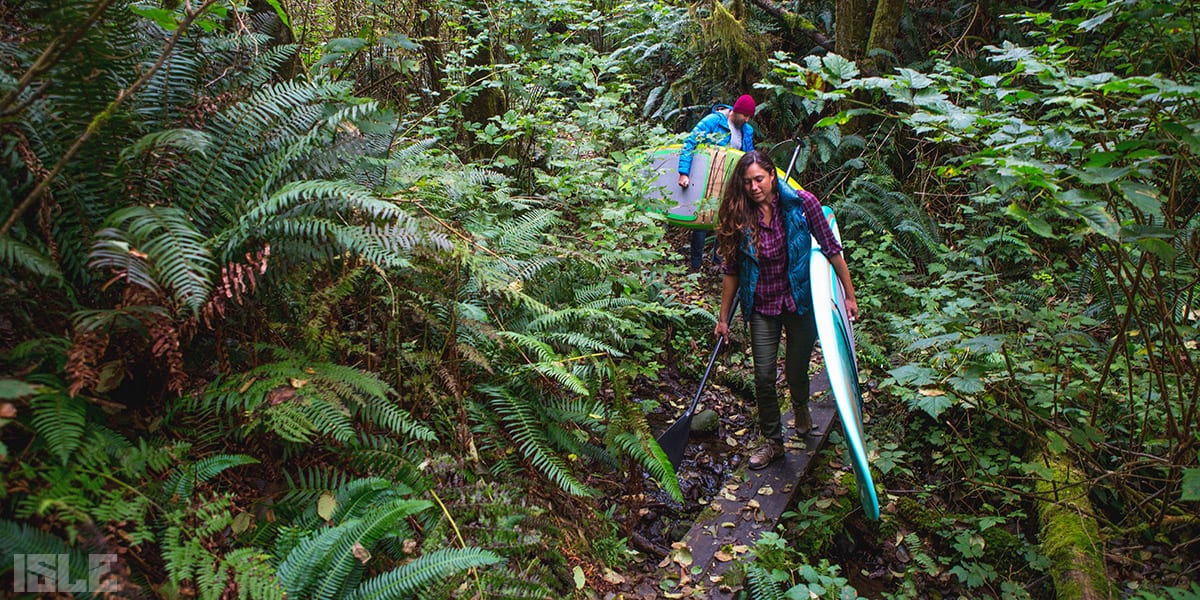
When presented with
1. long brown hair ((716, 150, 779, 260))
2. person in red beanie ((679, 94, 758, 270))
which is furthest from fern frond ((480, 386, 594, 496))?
person in red beanie ((679, 94, 758, 270))

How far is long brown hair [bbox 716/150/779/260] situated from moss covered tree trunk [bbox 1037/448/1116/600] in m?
2.12

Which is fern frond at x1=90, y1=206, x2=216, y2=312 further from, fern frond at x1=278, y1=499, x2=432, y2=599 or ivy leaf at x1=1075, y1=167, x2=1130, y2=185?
ivy leaf at x1=1075, y1=167, x2=1130, y2=185

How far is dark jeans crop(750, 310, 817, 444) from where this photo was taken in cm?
402

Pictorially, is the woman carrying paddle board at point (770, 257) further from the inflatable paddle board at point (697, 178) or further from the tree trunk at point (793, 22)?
the tree trunk at point (793, 22)

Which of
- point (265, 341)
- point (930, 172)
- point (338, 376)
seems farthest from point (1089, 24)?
point (930, 172)

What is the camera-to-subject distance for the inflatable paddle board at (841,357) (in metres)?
3.38

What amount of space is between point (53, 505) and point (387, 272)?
1622 mm

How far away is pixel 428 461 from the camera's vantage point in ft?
9.02

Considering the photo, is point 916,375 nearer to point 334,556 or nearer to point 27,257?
point 334,556

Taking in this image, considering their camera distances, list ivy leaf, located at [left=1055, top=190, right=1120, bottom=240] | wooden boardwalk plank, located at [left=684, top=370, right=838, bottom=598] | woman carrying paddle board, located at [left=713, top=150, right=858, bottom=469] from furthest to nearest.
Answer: woman carrying paddle board, located at [left=713, top=150, right=858, bottom=469], wooden boardwalk plank, located at [left=684, top=370, right=838, bottom=598], ivy leaf, located at [left=1055, top=190, right=1120, bottom=240]

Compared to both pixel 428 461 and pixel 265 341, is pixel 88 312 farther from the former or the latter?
pixel 428 461

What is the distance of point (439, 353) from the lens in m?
3.15

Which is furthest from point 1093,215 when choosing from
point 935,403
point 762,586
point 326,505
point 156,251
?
point 156,251

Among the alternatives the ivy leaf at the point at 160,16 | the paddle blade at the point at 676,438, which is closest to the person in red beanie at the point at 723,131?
the paddle blade at the point at 676,438
